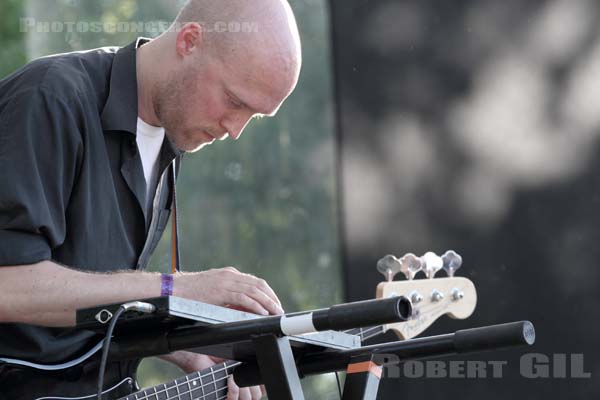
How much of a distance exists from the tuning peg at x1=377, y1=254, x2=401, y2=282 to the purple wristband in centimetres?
89

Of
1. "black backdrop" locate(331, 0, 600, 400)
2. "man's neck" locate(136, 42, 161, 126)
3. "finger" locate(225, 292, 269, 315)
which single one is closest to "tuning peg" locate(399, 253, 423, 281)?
"black backdrop" locate(331, 0, 600, 400)

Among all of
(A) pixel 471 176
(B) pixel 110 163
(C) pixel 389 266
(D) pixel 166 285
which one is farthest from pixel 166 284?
(A) pixel 471 176

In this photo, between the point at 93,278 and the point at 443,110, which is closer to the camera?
the point at 93,278

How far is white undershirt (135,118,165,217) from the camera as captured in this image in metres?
2.28

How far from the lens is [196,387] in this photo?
210 cm

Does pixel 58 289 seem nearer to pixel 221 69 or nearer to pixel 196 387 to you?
pixel 196 387

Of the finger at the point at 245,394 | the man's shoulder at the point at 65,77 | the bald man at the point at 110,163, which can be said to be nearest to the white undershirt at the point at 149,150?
the bald man at the point at 110,163

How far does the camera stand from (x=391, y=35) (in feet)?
9.77

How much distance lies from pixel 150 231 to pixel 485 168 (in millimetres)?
1159

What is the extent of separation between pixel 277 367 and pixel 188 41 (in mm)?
1046

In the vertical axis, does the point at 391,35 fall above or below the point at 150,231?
above

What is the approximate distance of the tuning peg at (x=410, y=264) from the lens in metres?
2.59

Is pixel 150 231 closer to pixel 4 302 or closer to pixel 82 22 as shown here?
pixel 4 302

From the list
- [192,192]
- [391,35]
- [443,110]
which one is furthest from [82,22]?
[443,110]
